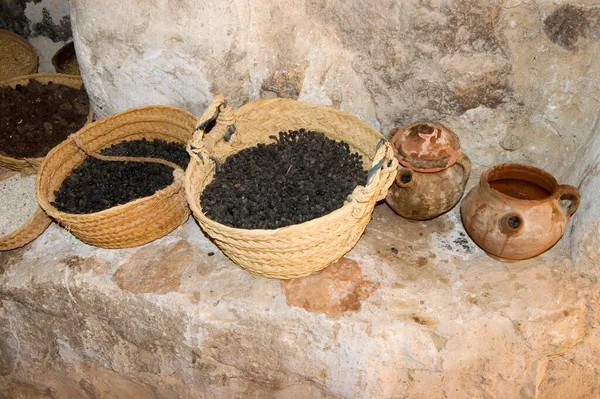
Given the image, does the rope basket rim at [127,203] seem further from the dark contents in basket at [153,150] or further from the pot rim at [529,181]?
the pot rim at [529,181]

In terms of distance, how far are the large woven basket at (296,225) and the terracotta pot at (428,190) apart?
16 centimetres

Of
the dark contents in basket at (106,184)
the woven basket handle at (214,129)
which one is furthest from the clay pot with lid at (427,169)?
the dark contents in basket at (106,184)

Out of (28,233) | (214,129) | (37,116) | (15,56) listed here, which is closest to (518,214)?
(214,129)

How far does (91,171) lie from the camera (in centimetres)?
226

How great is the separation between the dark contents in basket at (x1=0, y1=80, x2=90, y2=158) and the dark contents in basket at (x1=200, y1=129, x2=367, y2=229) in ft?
3.32

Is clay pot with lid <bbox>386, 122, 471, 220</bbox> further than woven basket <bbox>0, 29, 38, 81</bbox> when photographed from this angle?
No

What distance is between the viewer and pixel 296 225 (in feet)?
5.31

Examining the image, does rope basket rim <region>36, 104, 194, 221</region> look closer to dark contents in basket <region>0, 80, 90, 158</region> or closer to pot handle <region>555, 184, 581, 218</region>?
dark contents in basket <region>0, 80, 90, 158</region>

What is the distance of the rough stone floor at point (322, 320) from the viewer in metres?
1.79

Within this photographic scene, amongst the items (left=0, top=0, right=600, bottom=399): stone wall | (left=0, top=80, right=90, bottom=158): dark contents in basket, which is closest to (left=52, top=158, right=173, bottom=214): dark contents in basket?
(left=0, top=0, right=600, bottom=399): stone wall

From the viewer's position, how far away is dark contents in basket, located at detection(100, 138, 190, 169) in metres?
2.32

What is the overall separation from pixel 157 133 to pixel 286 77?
2.10 ft

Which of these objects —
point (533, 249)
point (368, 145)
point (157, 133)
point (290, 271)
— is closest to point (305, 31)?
point (368, 145)

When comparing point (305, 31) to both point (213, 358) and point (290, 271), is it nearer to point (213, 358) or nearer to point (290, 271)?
point (290, 271)
